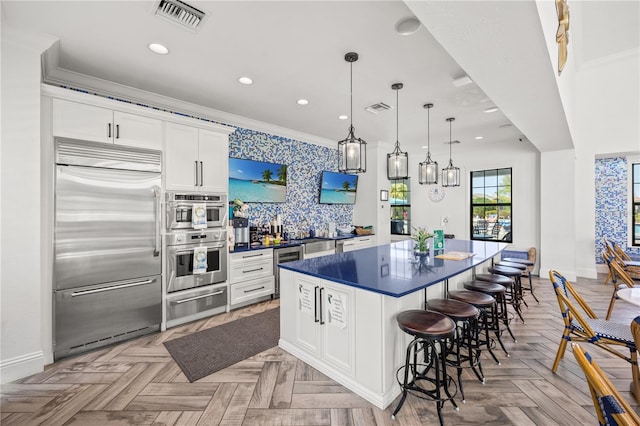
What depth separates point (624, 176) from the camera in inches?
221

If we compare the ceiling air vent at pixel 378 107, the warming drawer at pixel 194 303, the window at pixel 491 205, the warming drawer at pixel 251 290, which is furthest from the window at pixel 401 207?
the warming drawer at pixel 194 303

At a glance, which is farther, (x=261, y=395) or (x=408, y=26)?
(x=408, y=26)

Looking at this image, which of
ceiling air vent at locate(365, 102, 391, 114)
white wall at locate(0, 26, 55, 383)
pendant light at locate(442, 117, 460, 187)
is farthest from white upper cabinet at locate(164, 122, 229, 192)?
pendant light at locate(442, 117, 460, 187)

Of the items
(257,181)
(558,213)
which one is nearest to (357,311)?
(257,181)

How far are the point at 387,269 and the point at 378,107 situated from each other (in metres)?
2.53

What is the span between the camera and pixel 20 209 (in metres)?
2.34

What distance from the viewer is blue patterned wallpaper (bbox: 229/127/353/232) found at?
188 inches

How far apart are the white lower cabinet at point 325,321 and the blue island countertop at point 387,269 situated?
0.41 ft

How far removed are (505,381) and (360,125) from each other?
405cm

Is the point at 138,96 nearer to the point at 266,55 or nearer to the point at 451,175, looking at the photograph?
the point at 266,55

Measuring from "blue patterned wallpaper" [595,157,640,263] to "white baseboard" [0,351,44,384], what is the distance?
8.90m

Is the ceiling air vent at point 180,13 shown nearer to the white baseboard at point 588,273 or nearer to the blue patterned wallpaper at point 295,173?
the blue patterned wallpaper at point 295,173

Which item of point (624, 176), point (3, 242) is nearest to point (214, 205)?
point (3, 242)

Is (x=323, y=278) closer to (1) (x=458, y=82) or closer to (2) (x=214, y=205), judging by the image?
(2) (x=214, y=205)
